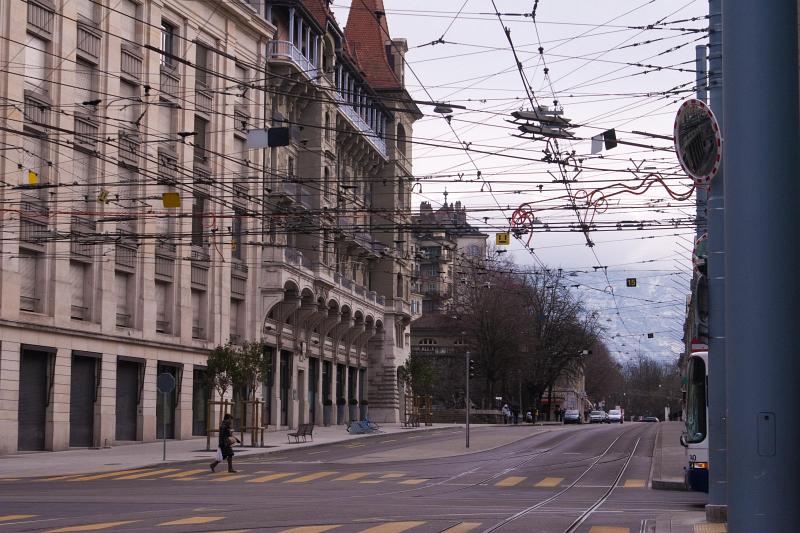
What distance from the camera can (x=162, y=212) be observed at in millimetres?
49594

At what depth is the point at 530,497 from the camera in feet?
83.4

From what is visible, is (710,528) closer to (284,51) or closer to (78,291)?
(78,291)

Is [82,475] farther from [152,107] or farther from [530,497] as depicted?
[152,107]

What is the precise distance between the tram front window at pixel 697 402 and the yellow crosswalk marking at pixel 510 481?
683 cm

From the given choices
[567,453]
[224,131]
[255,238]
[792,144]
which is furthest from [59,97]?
[792,144]

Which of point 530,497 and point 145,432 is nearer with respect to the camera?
point 530,497

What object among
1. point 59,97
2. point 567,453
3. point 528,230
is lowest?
point 567,453

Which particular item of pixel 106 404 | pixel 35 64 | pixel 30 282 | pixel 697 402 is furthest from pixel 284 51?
pixel 697 402

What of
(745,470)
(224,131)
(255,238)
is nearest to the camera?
(745,470)

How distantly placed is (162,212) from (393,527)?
33950 mm

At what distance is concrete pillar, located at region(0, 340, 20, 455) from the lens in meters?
39.0

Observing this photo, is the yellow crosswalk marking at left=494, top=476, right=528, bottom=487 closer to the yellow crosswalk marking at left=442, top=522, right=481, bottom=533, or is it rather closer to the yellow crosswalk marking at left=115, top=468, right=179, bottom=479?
the yellow crosswalk marking at left=115, top=468, right=179, bottom=479

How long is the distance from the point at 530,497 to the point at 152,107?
29.0 m

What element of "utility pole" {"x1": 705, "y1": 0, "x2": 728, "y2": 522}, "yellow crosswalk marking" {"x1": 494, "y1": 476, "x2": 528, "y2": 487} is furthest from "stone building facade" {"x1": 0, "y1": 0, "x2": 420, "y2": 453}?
"utility pole" {"x1": 705, "y1": 0, "x2": 728, "y2": 522}
